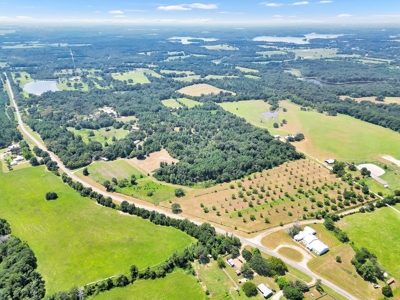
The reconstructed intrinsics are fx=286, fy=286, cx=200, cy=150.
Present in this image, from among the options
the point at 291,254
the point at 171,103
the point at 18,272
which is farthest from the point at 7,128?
the point at 291,254

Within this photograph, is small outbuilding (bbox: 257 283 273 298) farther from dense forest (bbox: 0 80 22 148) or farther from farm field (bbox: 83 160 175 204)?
dense forest (bbox: 0 80 22 148)

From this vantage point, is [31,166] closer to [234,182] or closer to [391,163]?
[234,182]

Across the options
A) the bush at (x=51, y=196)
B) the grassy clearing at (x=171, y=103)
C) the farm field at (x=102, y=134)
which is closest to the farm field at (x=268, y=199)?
the bush at (x=51, y=196)

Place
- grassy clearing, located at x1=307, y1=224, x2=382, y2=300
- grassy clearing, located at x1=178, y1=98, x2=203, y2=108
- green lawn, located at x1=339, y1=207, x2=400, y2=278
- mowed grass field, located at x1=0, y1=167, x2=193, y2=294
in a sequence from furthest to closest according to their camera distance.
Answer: grassy clearing, located at x1=178, y1=98, x2=203, y2=108 → green lawn, located at x1=339, y1=207, x2=400, y2=278 → mowed grass field, located at x1=0, y1=167, x2=193, y2=294 → grassy clearing, located at x1=307, y1=224, x2=382, y2=300

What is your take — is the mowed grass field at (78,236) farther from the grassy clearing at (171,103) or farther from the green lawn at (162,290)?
the grassy clearing at (171,103)

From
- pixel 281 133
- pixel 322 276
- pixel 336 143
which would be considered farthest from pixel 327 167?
pixel 322 276

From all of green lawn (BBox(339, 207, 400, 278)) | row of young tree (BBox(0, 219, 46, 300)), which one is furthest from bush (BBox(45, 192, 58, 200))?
green lawn (BBox(339, 207, 400, 278))
